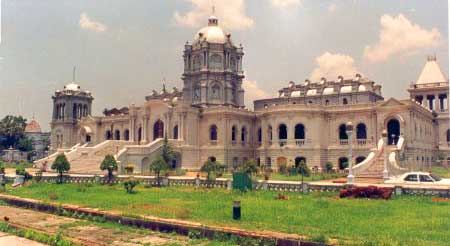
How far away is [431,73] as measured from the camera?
189ft

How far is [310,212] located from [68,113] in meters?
61.7

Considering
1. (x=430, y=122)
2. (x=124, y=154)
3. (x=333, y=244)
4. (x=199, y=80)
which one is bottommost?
(x=333, y=244)

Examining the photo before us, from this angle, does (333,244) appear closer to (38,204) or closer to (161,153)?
(38,204)

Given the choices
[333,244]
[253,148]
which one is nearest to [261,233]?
[333,244]

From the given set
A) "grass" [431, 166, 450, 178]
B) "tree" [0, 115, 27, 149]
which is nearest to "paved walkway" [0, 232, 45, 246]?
"grass" [431, 166, 450, 178]

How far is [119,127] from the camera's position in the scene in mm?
63906

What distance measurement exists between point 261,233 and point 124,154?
120 feet

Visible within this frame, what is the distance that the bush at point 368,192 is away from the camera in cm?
2255

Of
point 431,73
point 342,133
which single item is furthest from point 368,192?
point 431,73

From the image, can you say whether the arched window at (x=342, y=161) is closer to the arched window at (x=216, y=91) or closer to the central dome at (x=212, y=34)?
the arched window at (x=216, y=91)

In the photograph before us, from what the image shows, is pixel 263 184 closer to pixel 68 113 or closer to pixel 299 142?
pixel 299 142

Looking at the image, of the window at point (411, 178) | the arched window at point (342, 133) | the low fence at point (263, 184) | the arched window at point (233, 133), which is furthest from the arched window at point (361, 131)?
the low fence at point (263, 184)

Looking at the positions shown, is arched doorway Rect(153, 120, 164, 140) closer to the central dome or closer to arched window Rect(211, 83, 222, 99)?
arched window Rect(211, 83, 222, 99)

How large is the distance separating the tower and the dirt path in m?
55.4
